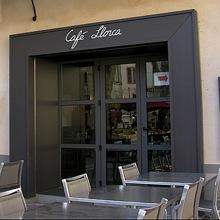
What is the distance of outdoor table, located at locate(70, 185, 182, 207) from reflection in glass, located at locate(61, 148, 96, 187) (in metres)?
3.35

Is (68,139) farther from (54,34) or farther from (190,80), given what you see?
(190,80)

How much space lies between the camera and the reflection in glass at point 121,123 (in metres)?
6.89

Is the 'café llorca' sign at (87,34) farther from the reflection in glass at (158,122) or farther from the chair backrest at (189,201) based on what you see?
the chair backrest at (189,201)


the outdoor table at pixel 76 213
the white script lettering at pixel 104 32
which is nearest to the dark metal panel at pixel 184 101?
the white script lettering at pixel 104 32

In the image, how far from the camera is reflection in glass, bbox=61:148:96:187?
7.20m

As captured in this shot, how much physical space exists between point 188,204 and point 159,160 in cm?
345

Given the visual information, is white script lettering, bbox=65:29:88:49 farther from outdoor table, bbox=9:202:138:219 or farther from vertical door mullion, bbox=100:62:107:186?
outdoor table, bbox=9:202:138:219

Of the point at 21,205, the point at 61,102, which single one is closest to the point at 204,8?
the point at 61,102

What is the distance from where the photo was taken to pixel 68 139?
7.48m

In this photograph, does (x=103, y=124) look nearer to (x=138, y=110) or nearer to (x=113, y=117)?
(x=113, y=117)

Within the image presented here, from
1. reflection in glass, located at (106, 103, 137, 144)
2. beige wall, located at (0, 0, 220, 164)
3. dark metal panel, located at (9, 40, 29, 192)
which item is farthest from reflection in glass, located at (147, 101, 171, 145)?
dark metal panel, located at (9, 40, 29, 192)

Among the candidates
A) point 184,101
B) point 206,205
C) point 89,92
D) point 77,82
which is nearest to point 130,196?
point 206,205

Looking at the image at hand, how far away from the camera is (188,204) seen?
318 cm

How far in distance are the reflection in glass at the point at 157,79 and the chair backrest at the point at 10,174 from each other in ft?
8.47
